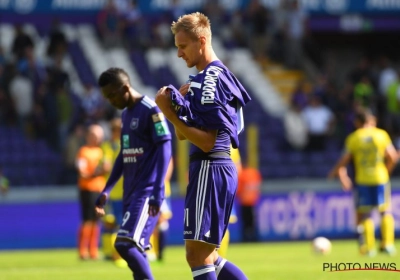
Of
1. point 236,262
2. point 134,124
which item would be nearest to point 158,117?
point 134,124

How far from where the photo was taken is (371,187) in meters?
16.6

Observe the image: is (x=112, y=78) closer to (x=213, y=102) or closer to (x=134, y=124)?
(x=134, y=124)

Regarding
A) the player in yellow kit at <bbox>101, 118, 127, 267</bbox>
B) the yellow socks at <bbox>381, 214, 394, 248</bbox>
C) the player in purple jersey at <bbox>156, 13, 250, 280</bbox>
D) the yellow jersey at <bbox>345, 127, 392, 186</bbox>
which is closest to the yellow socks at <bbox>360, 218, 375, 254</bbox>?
the yellow socks at <bbox>381, 214, 394, 248</bbox>

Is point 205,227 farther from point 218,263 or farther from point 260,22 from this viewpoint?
point 260,22

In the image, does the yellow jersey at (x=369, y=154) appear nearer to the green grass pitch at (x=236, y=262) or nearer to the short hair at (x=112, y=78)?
the green grass pitch at (x=236, y=262)

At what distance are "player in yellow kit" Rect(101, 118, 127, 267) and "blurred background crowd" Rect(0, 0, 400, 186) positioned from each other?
17.2 ft

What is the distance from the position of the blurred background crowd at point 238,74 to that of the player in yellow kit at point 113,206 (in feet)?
17.2

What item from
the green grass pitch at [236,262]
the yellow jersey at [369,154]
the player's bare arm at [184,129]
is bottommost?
the green grass pitch at [236,262]

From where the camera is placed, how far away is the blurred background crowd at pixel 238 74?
76.1 ft

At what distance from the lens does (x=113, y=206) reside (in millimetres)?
15812

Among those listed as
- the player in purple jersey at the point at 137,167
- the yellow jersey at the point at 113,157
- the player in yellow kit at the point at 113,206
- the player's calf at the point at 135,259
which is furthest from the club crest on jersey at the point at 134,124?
the player in yellow kit at the point at 113,206

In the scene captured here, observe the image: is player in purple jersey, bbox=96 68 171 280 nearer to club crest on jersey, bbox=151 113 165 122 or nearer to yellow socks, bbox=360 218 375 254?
club crest on jersey, bbox=151 113 165 122

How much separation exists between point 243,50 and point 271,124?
386 centimetres

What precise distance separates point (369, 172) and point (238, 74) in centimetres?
1120
